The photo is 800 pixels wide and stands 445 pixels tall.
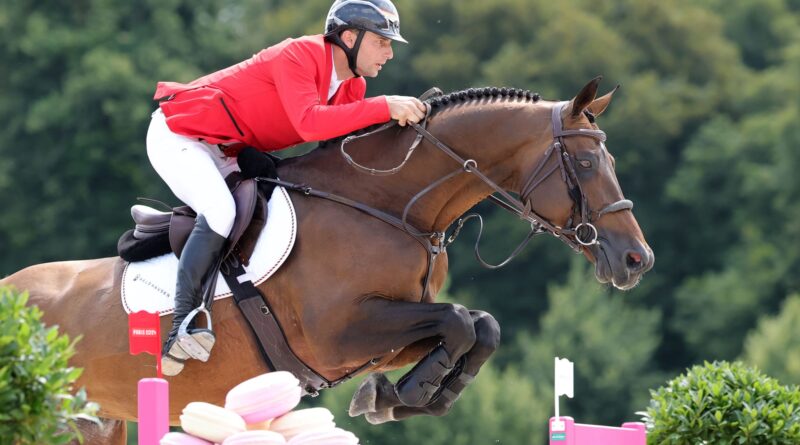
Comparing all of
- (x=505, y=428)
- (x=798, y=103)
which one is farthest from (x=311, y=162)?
(x=798, y=103)

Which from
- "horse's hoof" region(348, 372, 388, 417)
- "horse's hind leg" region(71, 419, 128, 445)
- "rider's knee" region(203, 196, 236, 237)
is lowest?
"horse's hind leg" region(71, 419, 128, 445)

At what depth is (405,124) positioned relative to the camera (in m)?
7.41

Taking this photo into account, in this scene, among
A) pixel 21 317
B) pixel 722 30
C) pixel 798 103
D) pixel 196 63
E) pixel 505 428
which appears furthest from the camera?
pixel 722 30

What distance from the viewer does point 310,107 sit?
7160 millimetres

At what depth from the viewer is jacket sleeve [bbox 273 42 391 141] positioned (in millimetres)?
7145

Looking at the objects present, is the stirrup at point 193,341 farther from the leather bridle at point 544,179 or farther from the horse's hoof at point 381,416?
the leather bridle at point 544,179

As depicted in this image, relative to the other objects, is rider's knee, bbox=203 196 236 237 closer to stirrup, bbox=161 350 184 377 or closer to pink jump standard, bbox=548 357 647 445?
stirrup, bbox=161 350 184 377

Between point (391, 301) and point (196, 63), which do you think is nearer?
point (391, 301)

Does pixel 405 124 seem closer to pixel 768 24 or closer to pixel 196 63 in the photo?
pixel 196 63

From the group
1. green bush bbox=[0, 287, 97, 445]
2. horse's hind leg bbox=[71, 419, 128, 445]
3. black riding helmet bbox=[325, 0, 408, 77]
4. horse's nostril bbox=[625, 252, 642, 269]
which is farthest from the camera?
horse's hind leg bbox=[71, 419, 128, 445]

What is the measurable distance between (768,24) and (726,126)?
5.92 meters

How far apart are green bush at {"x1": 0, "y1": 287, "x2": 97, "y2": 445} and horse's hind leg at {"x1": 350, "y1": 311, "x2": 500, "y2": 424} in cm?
226

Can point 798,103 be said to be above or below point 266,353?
above

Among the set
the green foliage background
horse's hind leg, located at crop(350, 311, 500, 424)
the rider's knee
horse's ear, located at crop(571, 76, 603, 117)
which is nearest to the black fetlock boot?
horse's hind leg, located at crop(350, 311, 500, 424)
